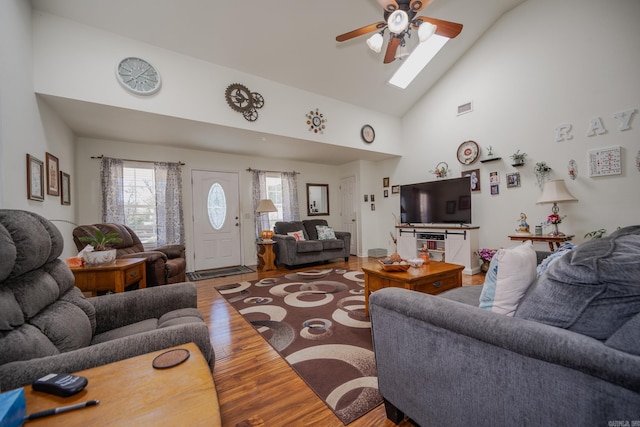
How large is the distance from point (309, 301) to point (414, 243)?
2721mm

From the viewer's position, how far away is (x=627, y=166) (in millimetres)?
3012

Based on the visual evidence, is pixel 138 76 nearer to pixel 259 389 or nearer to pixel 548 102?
pixel 259 389

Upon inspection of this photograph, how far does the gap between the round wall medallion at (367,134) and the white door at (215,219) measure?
2.70 metres

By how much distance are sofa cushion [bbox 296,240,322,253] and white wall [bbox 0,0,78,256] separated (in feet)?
10.8

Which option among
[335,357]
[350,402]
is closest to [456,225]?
[335,357]

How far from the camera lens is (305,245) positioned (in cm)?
481

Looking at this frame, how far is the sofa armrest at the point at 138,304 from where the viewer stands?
1.48m

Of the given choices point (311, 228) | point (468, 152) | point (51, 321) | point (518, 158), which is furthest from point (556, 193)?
point (51, 321)

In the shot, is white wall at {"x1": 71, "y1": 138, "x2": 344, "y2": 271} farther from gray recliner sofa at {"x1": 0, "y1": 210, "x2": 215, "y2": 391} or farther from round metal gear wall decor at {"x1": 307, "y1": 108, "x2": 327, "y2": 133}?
gray recliner sofa at {"x1": 0, "y1": 210, "x2": 215, "y2": 391}

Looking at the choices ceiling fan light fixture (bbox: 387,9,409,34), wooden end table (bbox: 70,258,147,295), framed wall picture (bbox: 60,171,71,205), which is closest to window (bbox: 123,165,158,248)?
framed wall picture (bbox: 60,171,71,205)

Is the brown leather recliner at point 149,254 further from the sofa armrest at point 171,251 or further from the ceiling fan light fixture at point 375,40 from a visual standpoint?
the ceiling fan light fixture at point 375,40

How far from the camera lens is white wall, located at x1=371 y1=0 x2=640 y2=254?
120 inches

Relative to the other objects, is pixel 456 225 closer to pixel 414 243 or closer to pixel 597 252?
pixel 414 243

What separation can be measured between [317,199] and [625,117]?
5023 mm
